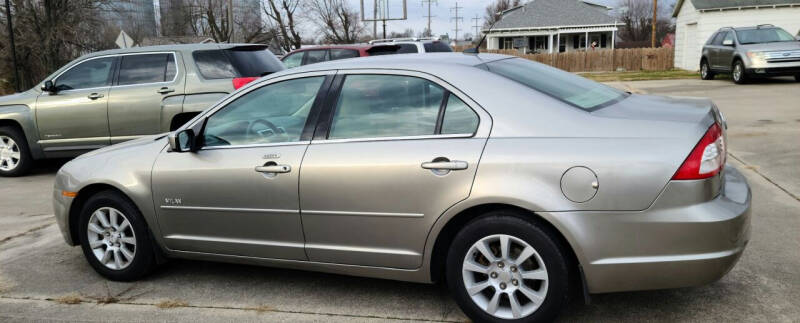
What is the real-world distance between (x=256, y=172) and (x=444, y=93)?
1257mm

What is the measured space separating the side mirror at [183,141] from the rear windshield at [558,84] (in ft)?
6.46

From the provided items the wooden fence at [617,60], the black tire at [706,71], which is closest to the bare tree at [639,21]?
the wooden fence at [617,60]

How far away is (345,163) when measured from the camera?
3.80 meters

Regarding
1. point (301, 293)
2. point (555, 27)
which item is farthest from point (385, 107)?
point (555, 27)

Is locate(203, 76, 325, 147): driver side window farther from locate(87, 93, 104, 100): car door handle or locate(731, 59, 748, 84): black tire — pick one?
locate(731, 59, 748, 84): black tire

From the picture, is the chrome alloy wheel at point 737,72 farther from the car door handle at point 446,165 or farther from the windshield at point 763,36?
the car door handle at point 446,165

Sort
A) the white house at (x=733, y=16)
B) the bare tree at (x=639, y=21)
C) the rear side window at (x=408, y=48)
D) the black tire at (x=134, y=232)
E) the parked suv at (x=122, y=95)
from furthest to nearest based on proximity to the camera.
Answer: the bare tree at (x=639, y=21), the white house at (x=733, y=16), the rear side window at (x=408, y=48), the parked suv at (x=122, y=95), the black tire at (x=134, y=232)

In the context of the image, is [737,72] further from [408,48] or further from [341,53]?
[341,53]

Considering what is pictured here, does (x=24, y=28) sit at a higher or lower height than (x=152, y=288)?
higher

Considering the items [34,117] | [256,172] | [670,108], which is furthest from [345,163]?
[34,117]

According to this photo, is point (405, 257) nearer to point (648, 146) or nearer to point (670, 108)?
point (648, 146)

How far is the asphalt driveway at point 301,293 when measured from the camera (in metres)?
3.85

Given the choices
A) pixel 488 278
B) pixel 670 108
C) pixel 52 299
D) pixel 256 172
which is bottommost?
pixel 52 299

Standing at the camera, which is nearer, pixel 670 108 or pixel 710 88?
pixel 670 108
